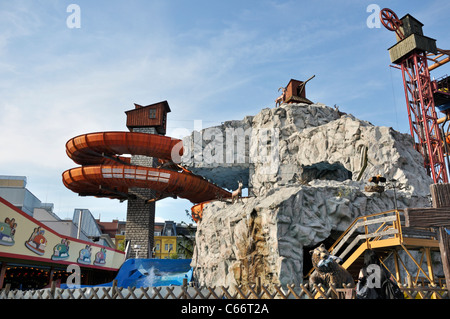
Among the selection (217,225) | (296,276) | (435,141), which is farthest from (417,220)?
(435,141)

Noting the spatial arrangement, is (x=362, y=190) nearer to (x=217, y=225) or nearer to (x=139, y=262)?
(x=217, y=225)

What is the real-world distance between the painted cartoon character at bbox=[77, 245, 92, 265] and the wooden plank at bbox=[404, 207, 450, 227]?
86.5ft

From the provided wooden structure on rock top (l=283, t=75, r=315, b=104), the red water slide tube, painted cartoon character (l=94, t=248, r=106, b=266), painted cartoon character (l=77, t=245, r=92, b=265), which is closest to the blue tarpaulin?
painted cartoon character (l=94, t=248, r=106, b=266)

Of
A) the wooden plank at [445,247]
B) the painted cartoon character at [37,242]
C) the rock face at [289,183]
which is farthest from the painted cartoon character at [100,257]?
the wooden plank at [445,247]

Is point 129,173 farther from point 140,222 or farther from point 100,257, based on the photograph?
point 100,257

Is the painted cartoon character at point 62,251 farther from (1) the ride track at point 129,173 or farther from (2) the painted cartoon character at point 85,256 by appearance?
(1) the ride track at point 129,173

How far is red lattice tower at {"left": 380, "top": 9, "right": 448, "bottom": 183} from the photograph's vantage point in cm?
3619

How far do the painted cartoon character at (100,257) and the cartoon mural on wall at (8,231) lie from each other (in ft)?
39.4

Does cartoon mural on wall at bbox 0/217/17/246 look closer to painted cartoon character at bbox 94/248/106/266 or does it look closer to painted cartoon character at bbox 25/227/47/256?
painted cartoon character at bbox 25/227/47/256

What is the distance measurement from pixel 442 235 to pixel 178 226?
6453 cm

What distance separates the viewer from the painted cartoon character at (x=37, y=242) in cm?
2027

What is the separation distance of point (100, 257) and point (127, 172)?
7.73 meters

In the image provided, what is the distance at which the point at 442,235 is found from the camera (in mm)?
5164

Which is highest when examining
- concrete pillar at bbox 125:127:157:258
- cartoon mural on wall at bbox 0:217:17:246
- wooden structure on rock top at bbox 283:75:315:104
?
wooden structure on rock top at bbox 283:75:315:104
